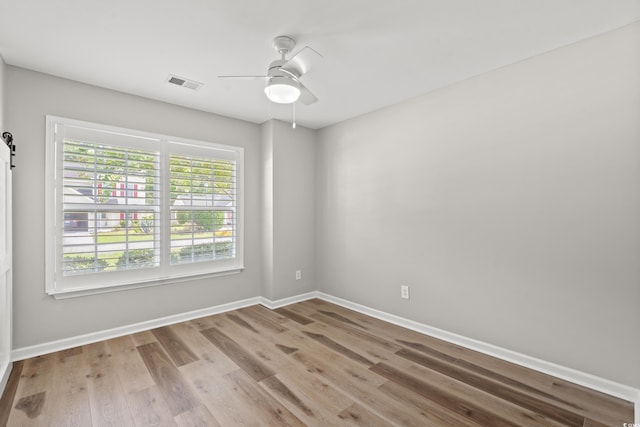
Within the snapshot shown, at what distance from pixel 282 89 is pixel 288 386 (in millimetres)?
2033

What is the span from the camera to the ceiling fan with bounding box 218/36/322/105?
1914 mm

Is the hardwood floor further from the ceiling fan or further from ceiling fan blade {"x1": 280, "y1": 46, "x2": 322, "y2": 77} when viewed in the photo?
ceiling fan blade {"x1": 280, "y1": 46, "x2": 322, "y2": 77}

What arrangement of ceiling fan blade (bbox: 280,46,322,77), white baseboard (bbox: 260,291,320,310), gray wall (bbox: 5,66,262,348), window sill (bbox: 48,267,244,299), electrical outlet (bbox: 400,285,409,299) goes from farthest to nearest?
1. white baseboard (bbox: 260,291,320,310)
2. electrical outlet (bbox: 400,285,409,299)
3. window sill (bbox: 48,267,244,299)
4. gray wall (bbox: 5,66,262,348)
5. ceiling fan blade (bbox: 280,46,322,77)

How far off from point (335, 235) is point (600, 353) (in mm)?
2693

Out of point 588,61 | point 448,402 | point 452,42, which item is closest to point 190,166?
point 452,42

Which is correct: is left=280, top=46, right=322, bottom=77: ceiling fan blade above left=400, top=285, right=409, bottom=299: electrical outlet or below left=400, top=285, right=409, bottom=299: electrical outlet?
above

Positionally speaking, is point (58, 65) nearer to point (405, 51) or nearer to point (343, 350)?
point (405, 51)

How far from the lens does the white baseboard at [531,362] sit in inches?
77.1

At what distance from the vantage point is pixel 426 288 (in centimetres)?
302

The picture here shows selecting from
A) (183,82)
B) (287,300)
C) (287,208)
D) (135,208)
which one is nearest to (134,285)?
(135,208)

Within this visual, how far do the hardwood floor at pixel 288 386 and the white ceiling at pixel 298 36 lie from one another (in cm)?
241

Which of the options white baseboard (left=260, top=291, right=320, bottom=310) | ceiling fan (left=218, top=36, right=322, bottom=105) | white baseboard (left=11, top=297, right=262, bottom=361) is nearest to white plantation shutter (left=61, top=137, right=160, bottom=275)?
white baseboard (left=11, top=297, right=262, bottom=361)

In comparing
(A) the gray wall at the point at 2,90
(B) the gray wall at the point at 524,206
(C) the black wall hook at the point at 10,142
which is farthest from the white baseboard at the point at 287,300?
(A) the gray wall at the point at 2,90

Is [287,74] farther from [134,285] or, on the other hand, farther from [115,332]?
[115,332]
